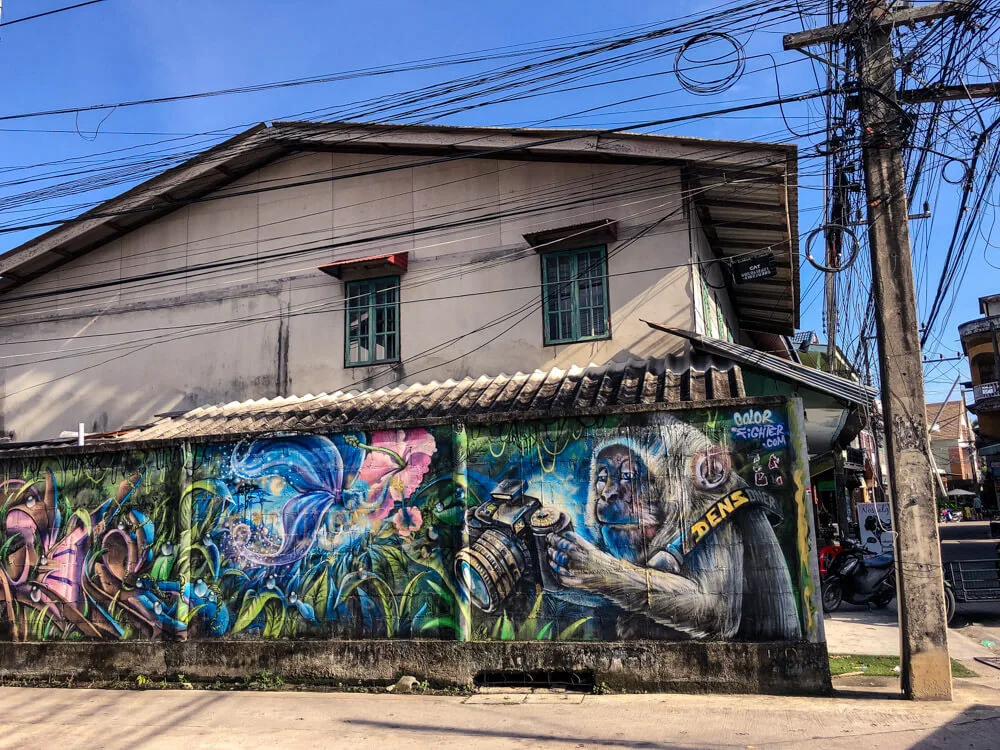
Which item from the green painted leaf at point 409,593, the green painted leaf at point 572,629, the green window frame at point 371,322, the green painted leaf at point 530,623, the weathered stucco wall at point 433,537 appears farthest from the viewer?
the green window frame at point 371,322

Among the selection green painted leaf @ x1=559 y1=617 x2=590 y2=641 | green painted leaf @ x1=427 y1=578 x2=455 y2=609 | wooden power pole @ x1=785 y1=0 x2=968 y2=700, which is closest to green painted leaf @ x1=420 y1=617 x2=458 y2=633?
green painted leaf @ x1=427 y1=578 x2=455 y2=609

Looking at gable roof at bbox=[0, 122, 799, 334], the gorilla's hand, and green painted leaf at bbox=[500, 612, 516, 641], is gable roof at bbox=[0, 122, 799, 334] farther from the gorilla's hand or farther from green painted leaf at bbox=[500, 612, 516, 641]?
green painted leaf at bbox=[500, 612, 516, 641]

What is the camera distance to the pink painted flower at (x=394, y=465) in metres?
8.73

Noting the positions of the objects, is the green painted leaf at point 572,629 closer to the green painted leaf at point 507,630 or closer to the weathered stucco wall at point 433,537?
the weathered stucco wall at point 433,537

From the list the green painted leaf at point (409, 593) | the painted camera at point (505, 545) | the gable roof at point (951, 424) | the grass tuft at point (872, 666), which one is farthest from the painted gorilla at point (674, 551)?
the gable roof at point (951, 424)

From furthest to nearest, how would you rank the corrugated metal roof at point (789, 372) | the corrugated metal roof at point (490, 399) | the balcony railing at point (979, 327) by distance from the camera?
1. the balcony railing at point (979, 327)
2. the corrugated metal roof at point (490, 399)
3. the corrugated metal roof at point (789, 372)

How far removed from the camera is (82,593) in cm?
959

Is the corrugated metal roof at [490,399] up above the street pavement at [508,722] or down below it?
above

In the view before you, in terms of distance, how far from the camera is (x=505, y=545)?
830cm

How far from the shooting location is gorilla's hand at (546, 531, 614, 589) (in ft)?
26.2

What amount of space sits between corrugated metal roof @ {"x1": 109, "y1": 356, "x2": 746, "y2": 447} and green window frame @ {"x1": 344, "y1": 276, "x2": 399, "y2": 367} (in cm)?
73

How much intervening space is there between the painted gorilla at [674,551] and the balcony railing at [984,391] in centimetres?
3605

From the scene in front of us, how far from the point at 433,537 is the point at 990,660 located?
6.51 m

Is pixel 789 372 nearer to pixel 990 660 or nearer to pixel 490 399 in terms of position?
pixel 490 399
